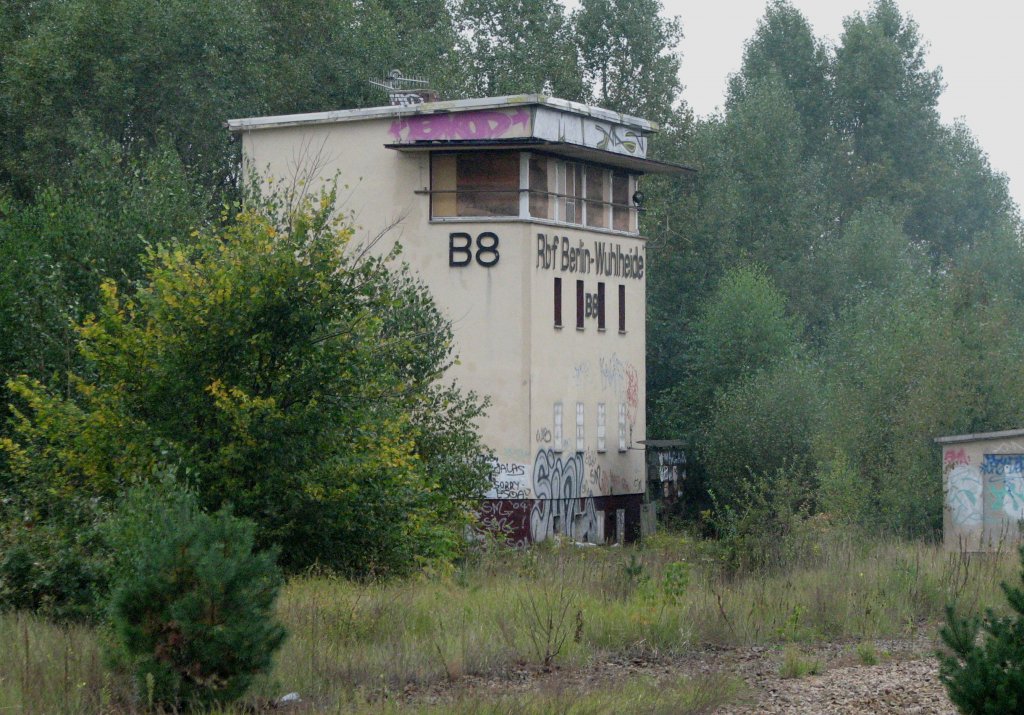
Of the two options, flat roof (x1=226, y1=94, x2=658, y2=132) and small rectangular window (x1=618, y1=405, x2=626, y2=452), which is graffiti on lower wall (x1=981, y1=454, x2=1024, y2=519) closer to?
flat roof (x1=226, y1=94, x2=658, y2=132)

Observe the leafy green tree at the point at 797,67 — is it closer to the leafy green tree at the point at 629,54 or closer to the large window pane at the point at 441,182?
the leafy green tree at the point at 629,54

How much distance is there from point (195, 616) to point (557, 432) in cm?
3138

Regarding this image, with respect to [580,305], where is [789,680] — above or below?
below

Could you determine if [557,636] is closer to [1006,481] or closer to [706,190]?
[1006,481]

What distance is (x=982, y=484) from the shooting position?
28344 mm

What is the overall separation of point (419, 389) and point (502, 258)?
1684cm

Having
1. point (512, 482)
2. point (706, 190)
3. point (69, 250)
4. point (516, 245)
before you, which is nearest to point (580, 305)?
point (516, 245)

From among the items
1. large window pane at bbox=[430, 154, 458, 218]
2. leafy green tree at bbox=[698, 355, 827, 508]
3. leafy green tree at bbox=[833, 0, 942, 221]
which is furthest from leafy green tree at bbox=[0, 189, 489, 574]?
leafy green tree at bbox=[833, 0, 942, 221]

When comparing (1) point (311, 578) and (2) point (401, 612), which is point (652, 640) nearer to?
(2) point (401, 612)

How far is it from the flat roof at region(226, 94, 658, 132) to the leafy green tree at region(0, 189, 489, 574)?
21783 mm

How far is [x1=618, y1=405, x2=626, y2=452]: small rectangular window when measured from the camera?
147 feet

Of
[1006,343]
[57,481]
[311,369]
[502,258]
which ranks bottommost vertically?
[57,481]

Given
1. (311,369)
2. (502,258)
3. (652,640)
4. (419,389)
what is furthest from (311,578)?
(502,258)

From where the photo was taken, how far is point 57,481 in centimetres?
1758
